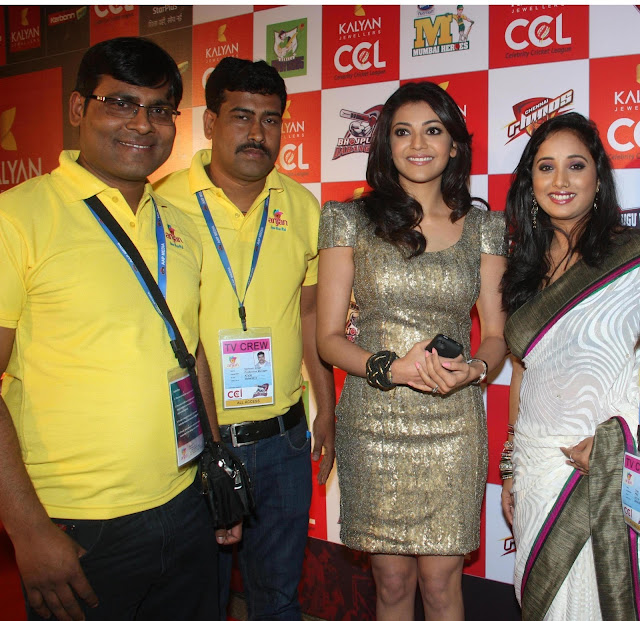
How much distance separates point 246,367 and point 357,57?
4.71 feet

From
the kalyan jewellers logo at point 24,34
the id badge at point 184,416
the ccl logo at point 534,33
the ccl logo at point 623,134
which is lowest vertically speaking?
the id badge at point 184,416

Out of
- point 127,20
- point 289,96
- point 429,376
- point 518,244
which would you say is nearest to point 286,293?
point 429,376

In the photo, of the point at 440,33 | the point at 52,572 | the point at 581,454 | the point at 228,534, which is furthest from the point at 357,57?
the point at 52,572

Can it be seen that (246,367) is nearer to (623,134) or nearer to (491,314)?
(491,314)

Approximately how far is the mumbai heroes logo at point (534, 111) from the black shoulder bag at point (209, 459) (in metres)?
1.50

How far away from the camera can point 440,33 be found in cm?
238

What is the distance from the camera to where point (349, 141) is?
103 inches

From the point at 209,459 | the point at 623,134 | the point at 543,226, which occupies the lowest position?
the point at 209,459

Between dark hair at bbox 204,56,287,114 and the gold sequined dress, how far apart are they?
57cm

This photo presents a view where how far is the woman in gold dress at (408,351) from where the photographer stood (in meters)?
1.77

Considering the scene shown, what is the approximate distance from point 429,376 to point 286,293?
582 mm

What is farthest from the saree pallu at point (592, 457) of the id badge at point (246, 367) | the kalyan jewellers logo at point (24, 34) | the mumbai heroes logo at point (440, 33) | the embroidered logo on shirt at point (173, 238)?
the kalyan jewellers logo at point (24, 34)

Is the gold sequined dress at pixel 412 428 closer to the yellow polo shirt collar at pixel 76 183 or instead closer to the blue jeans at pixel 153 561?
the blue jeans at pixel 153 561

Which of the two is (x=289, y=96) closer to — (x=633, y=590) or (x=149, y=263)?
(x=149, y=263)
